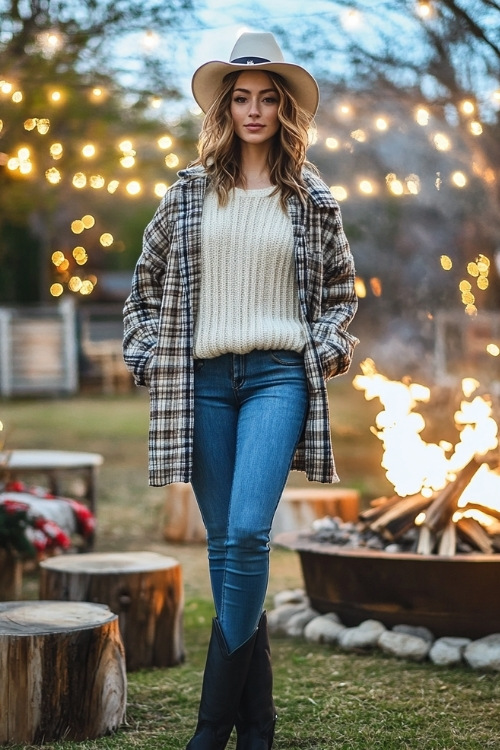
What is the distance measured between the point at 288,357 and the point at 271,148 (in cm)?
65

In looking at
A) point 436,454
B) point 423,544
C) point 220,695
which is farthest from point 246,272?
point 436,454

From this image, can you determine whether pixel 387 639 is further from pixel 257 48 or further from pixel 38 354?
pixel 38 354

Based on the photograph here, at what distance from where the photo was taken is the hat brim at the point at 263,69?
344 centimetres

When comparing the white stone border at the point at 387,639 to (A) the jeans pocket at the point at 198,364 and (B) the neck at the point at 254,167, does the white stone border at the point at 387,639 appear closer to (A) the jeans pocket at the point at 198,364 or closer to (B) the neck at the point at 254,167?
(A) the jeans pocket at the point at 198,364

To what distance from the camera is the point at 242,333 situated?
3.29 metres

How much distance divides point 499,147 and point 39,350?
50.6 ft

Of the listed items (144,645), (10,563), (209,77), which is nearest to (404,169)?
(10,563)

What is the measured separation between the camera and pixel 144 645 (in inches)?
199

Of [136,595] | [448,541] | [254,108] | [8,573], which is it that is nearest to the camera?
[254,108]

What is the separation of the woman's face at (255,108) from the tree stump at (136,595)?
225cm

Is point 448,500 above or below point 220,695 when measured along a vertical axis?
above

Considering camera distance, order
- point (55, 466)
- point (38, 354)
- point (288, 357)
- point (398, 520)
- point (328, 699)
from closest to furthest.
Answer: point (288, 357), point (328, 699), point (398, 520), point (55, 466), point (38, 354)

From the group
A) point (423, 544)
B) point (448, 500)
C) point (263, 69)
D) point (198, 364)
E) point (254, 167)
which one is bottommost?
point (423, 544)

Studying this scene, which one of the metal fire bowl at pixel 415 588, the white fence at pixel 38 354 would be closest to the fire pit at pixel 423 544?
the metal fire bowl at pixel 415 588
